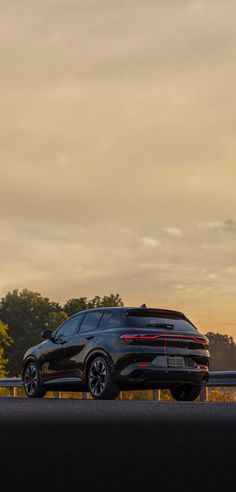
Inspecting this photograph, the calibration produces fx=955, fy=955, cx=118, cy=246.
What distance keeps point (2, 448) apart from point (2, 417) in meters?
3.46

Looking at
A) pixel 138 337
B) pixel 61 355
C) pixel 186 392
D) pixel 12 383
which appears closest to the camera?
pixel 138 337

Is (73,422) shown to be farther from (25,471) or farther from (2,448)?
(25,471)

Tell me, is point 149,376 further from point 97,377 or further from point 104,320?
point 104,320

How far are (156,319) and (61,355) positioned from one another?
7.20ft

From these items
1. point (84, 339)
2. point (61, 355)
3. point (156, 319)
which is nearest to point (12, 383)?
point (61, 355)

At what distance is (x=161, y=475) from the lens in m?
5.93

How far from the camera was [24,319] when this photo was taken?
126875 millimetres

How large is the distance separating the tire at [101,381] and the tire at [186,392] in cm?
147

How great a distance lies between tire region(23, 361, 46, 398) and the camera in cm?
1846

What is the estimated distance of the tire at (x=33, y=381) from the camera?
18459mm

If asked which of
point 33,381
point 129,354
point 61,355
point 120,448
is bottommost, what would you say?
point 120,448

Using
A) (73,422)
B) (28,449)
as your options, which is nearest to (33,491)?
(28,449)

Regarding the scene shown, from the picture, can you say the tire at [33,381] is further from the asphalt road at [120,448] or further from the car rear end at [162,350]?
the asphalt road at [120,448]

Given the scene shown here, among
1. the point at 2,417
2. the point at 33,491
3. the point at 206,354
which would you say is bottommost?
the point at 33,491
